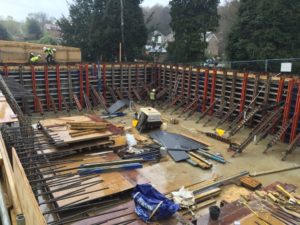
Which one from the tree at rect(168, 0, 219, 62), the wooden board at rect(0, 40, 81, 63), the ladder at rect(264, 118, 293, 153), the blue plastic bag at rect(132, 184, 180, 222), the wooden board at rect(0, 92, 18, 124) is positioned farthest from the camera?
the tree at rect(168, 0, 219, 62)

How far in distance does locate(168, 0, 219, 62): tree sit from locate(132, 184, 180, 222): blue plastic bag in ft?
67.2

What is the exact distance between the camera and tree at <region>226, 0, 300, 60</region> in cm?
2116

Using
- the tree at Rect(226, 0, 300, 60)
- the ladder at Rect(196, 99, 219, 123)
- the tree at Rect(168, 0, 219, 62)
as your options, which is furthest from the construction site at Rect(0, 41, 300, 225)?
the tree at Rect(226, 0, 300, 60)

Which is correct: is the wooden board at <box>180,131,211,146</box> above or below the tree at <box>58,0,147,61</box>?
below

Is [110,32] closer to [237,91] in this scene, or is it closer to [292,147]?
[237,91]

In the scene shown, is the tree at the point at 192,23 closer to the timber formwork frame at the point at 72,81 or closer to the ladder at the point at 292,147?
the timber formwork frame at the point at 72,81

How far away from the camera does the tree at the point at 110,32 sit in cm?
2709

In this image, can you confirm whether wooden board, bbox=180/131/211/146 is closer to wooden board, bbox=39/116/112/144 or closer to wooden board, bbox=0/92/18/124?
wooden board, bbox=39/116/112/144

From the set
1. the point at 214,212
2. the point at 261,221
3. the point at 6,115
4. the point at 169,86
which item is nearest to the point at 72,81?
the point at 169,86

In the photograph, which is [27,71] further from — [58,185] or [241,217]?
[241,217]

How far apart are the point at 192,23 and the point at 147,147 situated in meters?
16.6

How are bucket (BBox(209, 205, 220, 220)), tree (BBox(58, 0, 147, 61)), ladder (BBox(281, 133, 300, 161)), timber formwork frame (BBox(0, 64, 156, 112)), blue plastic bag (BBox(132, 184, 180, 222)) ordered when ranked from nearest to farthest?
1. blue plastic bag (BBox(132, 184, 180, 222))
2. bucket (BBox(209, 205, 220, 220))
3. ladder (BBox(281, 133, 300, 161))
4. timber formwork frame (BBox(0, 64, 156, 112))
5. tree (BBox(58, 0, 147, 61))

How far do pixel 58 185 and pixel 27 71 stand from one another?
12040 mm

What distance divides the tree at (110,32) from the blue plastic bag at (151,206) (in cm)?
2233
